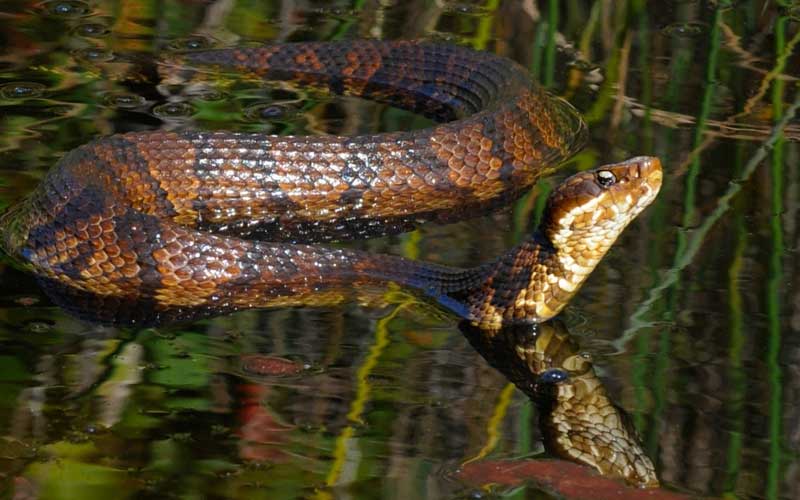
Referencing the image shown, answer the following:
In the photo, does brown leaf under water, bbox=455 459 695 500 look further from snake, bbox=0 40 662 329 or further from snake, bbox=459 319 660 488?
snake, bbox=0 40 662 329

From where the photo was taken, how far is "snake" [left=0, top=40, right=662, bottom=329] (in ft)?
16.5

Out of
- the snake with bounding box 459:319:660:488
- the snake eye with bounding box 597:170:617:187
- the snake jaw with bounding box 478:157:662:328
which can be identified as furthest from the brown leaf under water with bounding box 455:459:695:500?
the snake eye with bounding box 597:170:617:187

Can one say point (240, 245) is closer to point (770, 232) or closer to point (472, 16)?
point (770, 232)

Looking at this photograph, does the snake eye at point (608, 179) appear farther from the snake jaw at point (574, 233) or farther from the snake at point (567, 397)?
the snake at point (567, 397)

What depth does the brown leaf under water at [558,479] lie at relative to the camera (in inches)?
153

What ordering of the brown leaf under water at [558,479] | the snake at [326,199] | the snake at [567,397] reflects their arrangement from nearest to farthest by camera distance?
the brown leaf under water at [558,479], the snake at [567,397], the snake at [326,199]

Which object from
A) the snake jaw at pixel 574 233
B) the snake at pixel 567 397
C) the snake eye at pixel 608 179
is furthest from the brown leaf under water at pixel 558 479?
the snake eye at pixel 608 179

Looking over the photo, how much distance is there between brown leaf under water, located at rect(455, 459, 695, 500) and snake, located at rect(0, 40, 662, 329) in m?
1.08

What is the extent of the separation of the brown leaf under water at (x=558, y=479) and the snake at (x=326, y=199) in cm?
108

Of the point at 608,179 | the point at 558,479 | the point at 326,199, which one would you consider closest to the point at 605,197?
the point at 608,179

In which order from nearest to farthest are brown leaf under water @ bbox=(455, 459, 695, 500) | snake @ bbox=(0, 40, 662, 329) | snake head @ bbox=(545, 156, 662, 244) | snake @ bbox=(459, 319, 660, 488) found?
brown leaf under water @ bbox=(455, 459, 695, 500) → snake @ bbox=(459, 319, 660, 488) → snake head @ bbox=(545, 156, 662, 244) → snake @ bbox=(0, 40, 662, 329)

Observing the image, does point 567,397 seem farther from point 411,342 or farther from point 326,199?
point 326,199

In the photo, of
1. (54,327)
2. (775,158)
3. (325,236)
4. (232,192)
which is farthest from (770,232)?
(54,327)

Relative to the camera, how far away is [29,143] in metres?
6.42
